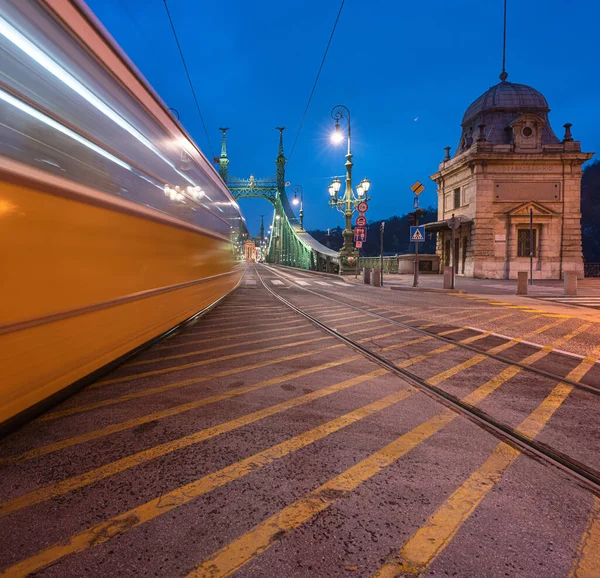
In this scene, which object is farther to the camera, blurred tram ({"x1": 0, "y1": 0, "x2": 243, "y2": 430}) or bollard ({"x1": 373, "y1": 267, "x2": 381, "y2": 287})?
bollard ({"x1": 373, "y1": 267, "x2": 381, "y2": 287})

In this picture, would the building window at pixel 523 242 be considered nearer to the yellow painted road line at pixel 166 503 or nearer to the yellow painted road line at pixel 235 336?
the yellow painted road line at pixel 235 336

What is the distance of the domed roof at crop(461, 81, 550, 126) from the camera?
28453mm

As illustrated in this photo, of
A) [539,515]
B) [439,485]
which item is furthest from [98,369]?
[539,515]

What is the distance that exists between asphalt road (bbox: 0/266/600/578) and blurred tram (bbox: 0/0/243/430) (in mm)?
462

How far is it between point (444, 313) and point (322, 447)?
7729 millimetres

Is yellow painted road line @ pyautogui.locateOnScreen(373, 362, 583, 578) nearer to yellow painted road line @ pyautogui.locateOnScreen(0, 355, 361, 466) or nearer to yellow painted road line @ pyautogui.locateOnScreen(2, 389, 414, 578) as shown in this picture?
yellow painted road line @ pyautogui.locateOnScreen(2, 389, 414, 578)

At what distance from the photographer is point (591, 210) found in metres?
78.8

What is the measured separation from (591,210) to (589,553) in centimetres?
9592

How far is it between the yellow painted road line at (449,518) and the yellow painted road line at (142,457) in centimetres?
141

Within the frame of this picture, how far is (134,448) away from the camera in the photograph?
2500mm

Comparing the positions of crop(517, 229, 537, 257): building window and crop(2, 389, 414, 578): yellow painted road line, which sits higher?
crop(517, 229, 537, 257): building window

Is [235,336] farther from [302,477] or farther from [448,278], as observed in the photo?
[448,278]

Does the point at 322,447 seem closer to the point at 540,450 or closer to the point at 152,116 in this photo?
the point at 540,450

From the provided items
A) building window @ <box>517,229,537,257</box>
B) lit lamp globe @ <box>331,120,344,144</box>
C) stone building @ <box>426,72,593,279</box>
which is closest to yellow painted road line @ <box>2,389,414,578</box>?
lit lamp globe @ <box>331,120,344,144</box>
